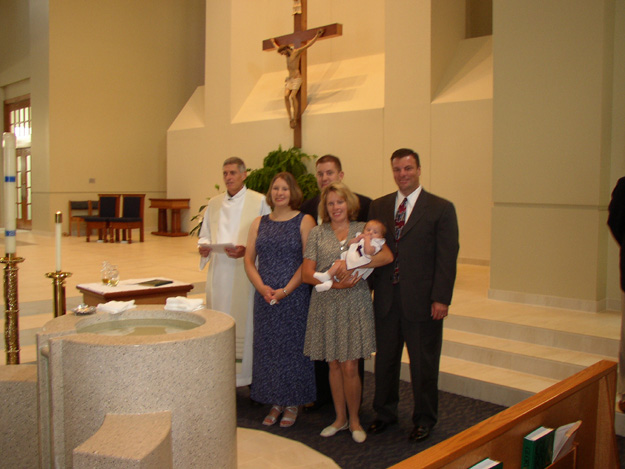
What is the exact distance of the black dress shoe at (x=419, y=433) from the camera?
3.44 m

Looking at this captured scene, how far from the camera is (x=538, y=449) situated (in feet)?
6.46

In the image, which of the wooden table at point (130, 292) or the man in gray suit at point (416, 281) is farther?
the wooden table at point (130, 292)

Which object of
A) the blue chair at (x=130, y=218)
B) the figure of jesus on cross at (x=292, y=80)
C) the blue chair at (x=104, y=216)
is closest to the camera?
the figure of jesus on cross at (x=292, y=80)

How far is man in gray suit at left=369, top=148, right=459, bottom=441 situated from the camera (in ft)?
11.2

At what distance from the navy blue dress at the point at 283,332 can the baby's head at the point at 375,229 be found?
529 mm

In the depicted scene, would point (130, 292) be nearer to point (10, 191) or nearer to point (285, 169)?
point (10, 191)

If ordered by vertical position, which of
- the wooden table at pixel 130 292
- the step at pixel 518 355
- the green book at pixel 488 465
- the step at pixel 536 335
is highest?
the wooden table at pixel 130 292

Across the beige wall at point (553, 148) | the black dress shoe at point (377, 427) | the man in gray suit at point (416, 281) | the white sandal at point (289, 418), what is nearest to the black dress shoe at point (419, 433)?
the man in gray suit at point (416, 281)

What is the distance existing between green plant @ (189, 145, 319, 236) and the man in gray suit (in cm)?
583

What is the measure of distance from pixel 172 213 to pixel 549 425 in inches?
465

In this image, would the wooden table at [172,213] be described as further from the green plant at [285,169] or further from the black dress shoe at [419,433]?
the black dress shoe at [419,433]

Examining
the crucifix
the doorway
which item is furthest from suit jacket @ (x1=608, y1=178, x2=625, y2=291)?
the doorway

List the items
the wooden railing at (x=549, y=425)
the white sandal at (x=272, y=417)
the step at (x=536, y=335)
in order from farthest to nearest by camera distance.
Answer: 1. the step at (x=536, y=335)
2. the white sandal at (x=272, y=417)
3. the wooden railing at (x=549, y=425)

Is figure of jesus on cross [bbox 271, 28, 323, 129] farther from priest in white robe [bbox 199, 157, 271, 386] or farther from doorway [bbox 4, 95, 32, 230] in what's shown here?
doorway [bbox 4, 95, 32, 230]
